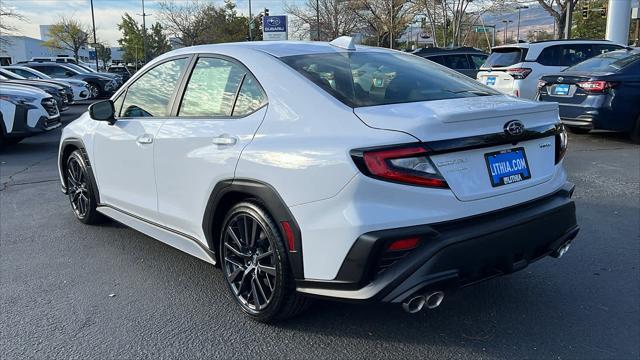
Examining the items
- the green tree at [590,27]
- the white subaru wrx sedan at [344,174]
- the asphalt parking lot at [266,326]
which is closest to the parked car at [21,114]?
the asphalt parking lot at [266,326]

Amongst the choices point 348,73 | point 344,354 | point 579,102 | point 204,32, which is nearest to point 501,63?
point 579,102

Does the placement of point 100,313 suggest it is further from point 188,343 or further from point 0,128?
point 0,128

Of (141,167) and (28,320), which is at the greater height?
(141,167)

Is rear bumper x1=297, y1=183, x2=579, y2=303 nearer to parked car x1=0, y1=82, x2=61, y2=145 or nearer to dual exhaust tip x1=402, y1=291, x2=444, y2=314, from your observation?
dual exhaust tip x1=402, y1=291, x2=444, y2=314

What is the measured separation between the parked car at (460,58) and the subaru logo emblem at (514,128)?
461 inches

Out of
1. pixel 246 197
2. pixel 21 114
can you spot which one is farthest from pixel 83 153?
pixel 21 114

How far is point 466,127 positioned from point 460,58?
12610mm

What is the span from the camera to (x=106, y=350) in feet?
A: 9.74

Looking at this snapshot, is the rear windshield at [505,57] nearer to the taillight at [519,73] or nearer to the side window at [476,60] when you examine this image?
the taillight at [519,73]

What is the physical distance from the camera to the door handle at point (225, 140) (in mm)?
3144

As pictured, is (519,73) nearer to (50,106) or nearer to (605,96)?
(605,96)

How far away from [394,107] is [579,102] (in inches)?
278

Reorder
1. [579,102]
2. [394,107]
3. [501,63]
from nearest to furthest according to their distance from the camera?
1. [394,107]
2. [579,102]
3. [501,63]

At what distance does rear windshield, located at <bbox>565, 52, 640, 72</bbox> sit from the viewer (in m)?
8.87
